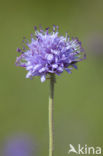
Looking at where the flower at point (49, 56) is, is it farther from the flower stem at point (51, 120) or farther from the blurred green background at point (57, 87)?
the blurred green background at point (57, 87)

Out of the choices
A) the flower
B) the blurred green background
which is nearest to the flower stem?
the flower

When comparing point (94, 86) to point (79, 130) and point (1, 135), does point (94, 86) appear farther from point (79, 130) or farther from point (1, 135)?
point (1, 135)

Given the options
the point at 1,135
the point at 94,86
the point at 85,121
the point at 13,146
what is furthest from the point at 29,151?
the point at 94,86

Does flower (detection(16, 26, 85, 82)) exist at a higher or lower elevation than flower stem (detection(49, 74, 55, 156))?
higher

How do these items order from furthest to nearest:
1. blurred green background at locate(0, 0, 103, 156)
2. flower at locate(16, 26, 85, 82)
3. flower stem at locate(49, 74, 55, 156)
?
1. blurred green background at locate(0, 0, 103, 156)
2. flower at locate(16, 26, 85, 82)
3. flower stem at locate(49, 74, 55, 156)

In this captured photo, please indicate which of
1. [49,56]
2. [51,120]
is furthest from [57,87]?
[51,120]

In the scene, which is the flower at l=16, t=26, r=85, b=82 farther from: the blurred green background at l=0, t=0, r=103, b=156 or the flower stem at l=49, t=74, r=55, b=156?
the blurred green background at l=0, t=0, r=103, b=156

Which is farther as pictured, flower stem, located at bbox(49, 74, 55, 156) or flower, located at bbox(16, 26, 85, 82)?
flower, located at bbox(16, 26, 85, 82)

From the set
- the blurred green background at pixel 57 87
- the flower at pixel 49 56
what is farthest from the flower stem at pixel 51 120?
the blurred green background at pixel 57 87
